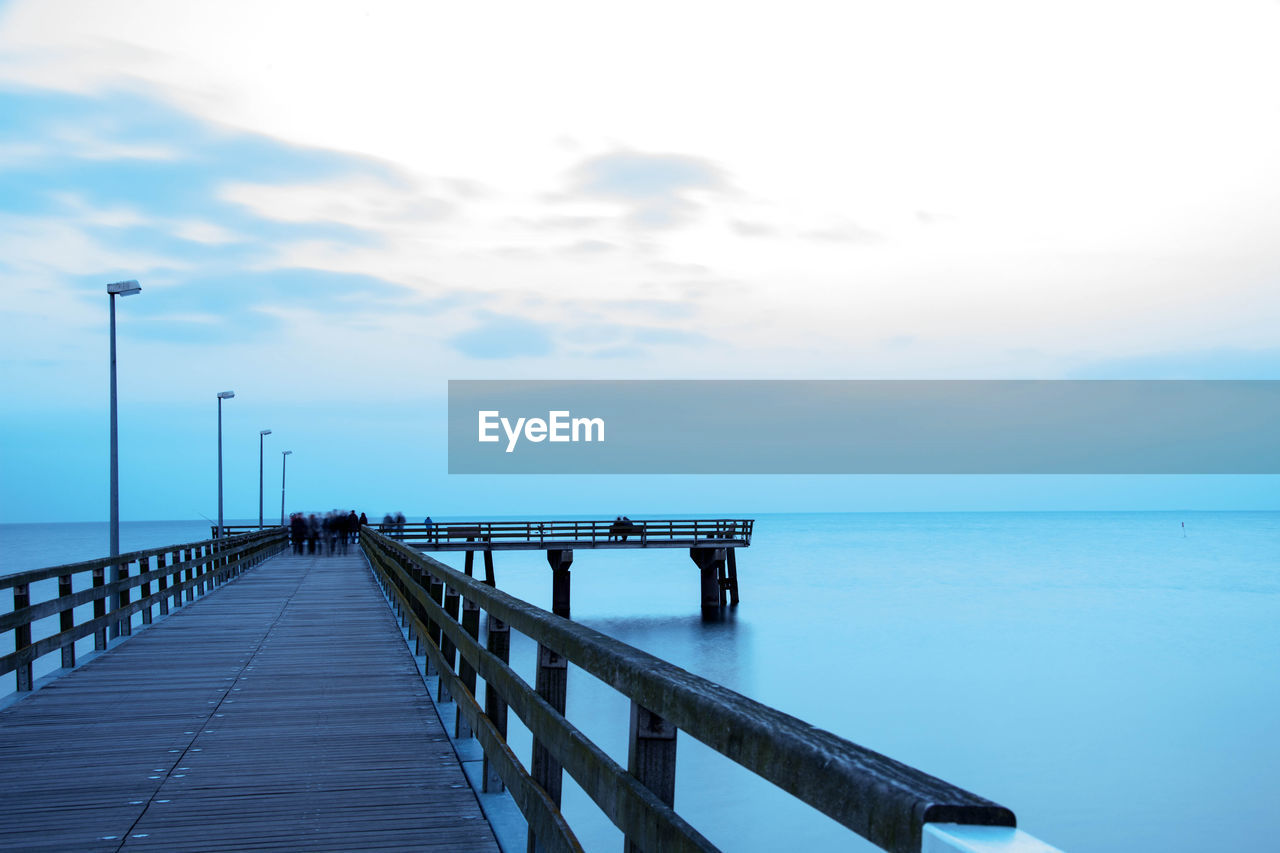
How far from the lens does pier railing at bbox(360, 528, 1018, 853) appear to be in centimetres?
160

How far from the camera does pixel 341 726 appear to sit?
302 inches

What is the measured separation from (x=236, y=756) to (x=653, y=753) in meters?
4.77

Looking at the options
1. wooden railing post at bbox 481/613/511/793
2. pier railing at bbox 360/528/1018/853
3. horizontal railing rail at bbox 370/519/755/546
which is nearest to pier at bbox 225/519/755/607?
horizontal railing rail at bbox 370/519/755/546

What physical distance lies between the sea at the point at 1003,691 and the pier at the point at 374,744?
7.75m

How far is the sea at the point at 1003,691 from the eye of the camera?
18734 mm

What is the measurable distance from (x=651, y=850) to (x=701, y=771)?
1820 centimetres

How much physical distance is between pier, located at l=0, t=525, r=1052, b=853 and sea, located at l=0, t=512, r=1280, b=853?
25.4ft

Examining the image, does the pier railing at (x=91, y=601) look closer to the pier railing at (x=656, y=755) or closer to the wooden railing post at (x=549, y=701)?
the pier railing at (x=656, y=755)

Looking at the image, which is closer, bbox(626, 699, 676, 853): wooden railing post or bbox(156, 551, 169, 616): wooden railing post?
bbox(626, 699, 676, 853): wooden railing post

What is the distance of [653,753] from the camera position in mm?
2859

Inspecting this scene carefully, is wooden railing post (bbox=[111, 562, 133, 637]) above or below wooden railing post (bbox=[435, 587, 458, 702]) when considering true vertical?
below

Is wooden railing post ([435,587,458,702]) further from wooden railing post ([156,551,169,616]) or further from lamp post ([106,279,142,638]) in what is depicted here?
lamp post ([106,279,142,638])

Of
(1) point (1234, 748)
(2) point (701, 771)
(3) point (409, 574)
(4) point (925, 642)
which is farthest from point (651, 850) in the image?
(4) point (925, 642)

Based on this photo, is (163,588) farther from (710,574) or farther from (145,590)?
(710,574)
